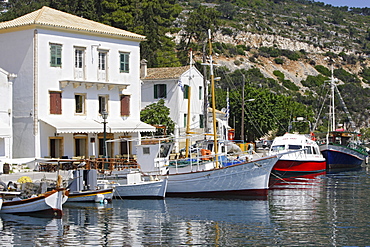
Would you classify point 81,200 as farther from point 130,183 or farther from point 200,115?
point 200,115

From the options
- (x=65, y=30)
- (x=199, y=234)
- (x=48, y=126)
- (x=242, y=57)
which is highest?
(x=242, y=57)

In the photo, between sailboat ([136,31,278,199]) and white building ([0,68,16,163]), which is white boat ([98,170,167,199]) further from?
white building ([0,68,16,163])

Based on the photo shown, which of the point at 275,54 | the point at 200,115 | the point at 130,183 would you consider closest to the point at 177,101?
the point at 200,115

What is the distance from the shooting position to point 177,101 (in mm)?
52812

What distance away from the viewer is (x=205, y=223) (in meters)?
24.1

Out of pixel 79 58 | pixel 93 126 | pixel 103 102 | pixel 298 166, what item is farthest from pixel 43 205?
pixel 298 166

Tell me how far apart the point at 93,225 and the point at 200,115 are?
32537 millimetres

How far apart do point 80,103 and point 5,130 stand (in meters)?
6.49

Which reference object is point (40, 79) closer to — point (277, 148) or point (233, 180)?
point (233, 180)

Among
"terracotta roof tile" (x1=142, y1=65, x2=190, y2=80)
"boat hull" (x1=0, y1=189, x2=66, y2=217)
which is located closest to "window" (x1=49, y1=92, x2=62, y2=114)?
"terracotta roof tile" (x1=142, y1=65, x2=190, y2=80)

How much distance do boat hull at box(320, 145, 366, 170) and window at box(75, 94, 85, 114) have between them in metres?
20.9

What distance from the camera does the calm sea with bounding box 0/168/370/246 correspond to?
20.8 metres

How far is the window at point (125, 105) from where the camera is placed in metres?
44.4

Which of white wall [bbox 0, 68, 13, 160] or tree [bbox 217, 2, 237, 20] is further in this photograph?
tree [bbox 217, 2, 237, 20]
